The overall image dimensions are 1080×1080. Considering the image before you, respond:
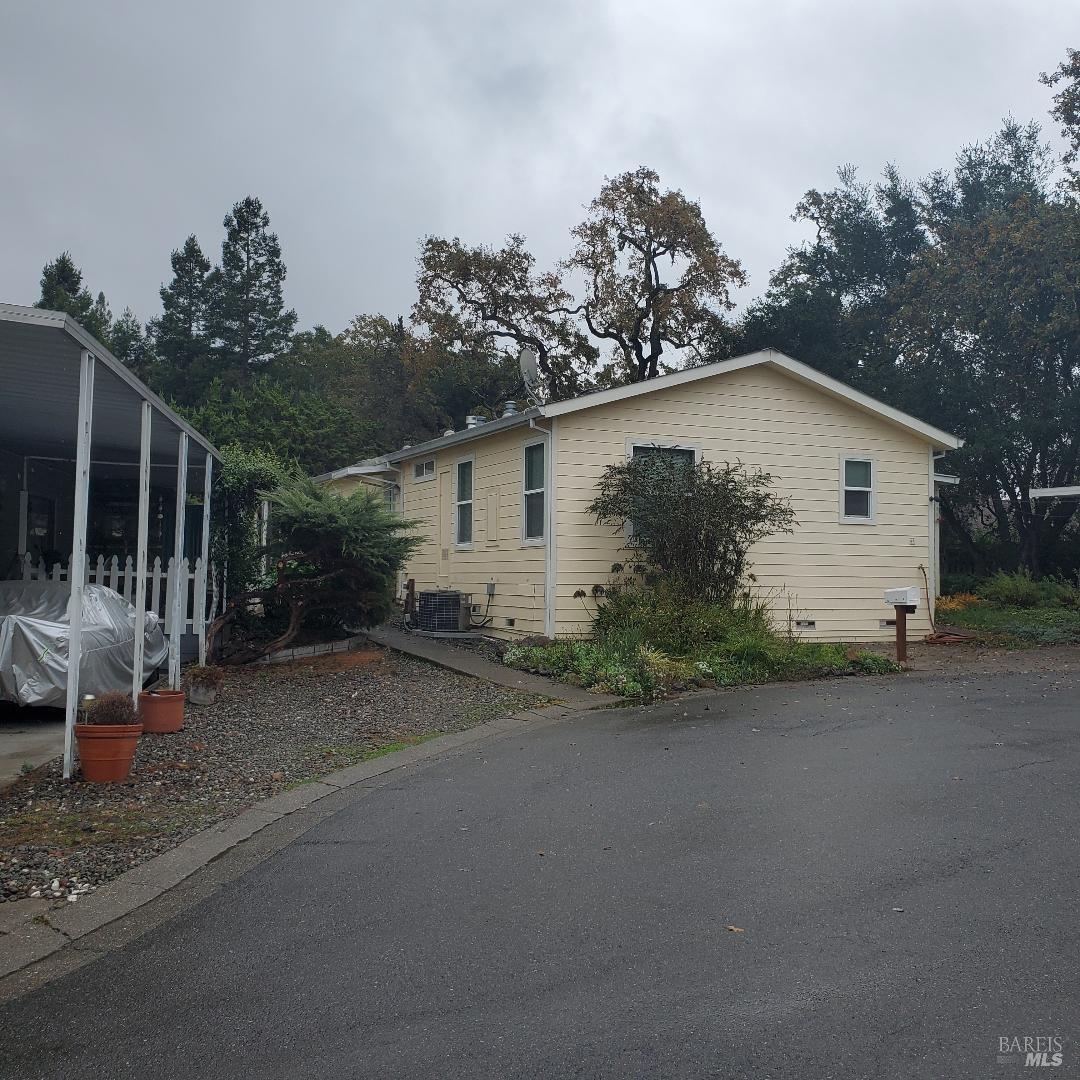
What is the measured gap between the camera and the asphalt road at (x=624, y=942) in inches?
118

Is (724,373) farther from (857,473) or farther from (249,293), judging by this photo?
(249,293)

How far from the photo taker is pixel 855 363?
29.2m

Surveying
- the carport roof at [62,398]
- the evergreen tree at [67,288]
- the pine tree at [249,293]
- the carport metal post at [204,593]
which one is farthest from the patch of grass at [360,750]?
the pine tree at [249,293]

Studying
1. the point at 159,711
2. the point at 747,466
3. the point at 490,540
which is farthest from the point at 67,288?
the point at 159,711

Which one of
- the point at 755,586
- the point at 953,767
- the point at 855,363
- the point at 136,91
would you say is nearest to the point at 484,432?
the point at 755,586

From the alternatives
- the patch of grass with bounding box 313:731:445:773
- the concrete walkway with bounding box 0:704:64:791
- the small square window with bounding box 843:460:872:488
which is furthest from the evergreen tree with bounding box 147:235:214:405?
the patch of grass with bounding box 313:731:445:773

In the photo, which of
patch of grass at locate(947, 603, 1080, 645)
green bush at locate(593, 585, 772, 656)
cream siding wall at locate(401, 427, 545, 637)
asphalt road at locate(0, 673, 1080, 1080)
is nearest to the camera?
asphalt road at locate(0, 673, 1080, 1080)

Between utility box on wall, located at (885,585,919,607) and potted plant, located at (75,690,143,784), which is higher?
utility box on wall, located at (885,585,919,607)

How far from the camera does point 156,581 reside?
10.5 meters

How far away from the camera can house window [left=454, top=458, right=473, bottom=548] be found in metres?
17.0

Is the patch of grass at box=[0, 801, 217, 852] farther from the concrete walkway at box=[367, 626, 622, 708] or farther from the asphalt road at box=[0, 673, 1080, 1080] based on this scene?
the concrete walkway at box=[367, 626, 622, 708]

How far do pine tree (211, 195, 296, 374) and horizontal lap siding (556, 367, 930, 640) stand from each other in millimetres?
36365

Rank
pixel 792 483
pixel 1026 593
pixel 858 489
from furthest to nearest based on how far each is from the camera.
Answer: pixel 1026 593 → pixel 858 489 → pixel 792 483

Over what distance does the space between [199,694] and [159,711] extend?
1.54 m
